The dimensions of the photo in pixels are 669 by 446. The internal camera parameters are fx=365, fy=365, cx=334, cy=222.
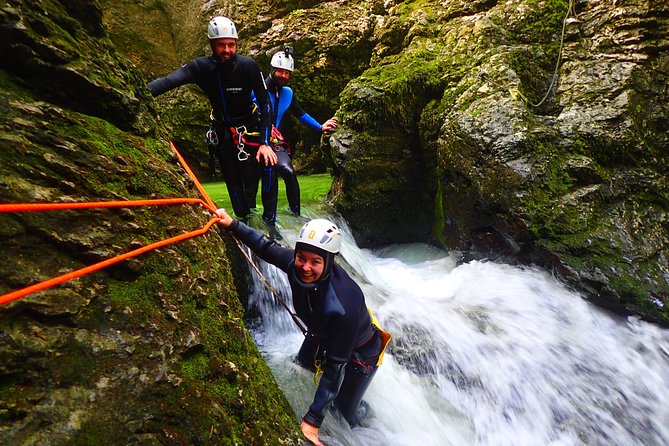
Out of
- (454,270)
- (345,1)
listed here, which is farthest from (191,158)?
(454,270)

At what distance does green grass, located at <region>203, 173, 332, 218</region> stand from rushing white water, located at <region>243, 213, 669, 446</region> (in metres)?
1.82

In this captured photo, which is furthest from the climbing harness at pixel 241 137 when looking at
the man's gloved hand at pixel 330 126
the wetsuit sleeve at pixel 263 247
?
the man's gloved hand at pixel 330 126

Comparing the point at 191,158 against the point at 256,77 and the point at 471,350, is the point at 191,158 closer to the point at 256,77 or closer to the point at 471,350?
the point at 256,77

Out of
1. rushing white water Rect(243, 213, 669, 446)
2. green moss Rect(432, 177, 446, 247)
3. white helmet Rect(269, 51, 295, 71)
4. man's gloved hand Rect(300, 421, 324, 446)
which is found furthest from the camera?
green moss Rect(432, 177, 446, 247)

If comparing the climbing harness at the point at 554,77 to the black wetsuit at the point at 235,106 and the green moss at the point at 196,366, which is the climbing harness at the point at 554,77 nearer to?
the black wetsuit at the point at 235,106

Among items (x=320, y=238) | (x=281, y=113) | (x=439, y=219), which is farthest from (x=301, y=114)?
(x=320, y=238)

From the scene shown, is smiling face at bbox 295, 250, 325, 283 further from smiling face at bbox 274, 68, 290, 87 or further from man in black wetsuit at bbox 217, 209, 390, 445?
smiling face at bbox 274, 68, 290, 87

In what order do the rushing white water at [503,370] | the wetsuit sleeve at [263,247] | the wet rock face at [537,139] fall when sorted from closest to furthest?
the wetsuit sleeve at [263,247] → the rushing white water at [503,370] → the wet rock face at [537,139]

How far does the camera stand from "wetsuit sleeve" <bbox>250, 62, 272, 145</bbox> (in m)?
3.88

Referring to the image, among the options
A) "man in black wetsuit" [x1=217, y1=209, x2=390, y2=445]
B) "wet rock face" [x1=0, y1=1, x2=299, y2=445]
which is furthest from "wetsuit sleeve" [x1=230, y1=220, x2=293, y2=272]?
"wet rock face" [x1=0, y1=1, x2=299, y2=445]

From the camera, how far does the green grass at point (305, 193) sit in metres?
6.97

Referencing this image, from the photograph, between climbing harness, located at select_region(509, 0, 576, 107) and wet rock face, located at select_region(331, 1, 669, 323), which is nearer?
wet rock face, located at select_region(331, 1, 669, 323)

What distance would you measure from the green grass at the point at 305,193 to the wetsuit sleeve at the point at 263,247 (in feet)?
9.97

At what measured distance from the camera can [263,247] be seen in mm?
3074
